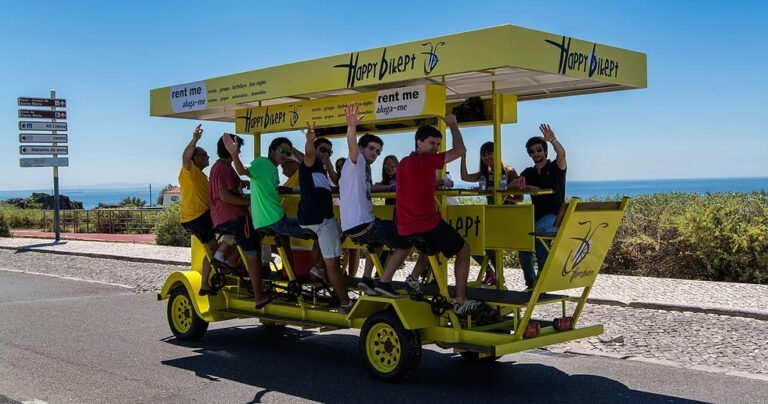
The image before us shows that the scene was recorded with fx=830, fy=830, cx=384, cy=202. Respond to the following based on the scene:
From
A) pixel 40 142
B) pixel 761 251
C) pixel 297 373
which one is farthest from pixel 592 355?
pixel 40 142

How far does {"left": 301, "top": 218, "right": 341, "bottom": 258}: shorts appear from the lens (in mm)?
8008

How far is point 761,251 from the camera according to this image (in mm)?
12789

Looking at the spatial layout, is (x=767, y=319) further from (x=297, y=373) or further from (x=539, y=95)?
(x=297, y=373)

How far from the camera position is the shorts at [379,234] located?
739 centimetres

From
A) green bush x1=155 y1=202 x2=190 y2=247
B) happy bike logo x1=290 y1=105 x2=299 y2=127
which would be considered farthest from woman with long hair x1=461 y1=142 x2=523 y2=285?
green bush x1=155 y1=202 x2=190 y2=247

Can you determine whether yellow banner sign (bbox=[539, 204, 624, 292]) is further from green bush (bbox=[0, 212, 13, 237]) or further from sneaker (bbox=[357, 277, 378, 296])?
green bush (bbox=[0, 212, 13, 237])

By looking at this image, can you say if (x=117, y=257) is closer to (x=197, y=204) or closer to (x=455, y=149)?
(x=197, y=204)

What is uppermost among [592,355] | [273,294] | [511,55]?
[511,55]

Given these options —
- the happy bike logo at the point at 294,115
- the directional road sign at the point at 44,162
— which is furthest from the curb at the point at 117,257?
the happy bike logo at the point at 294,115

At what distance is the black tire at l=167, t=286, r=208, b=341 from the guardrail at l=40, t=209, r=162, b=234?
21.5 m

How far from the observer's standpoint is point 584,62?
7.23 metres

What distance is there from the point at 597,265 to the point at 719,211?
23.8 feet

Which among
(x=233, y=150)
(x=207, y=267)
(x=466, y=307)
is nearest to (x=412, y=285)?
(x=466, y=307)

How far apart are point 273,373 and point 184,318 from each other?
6.99 ft
